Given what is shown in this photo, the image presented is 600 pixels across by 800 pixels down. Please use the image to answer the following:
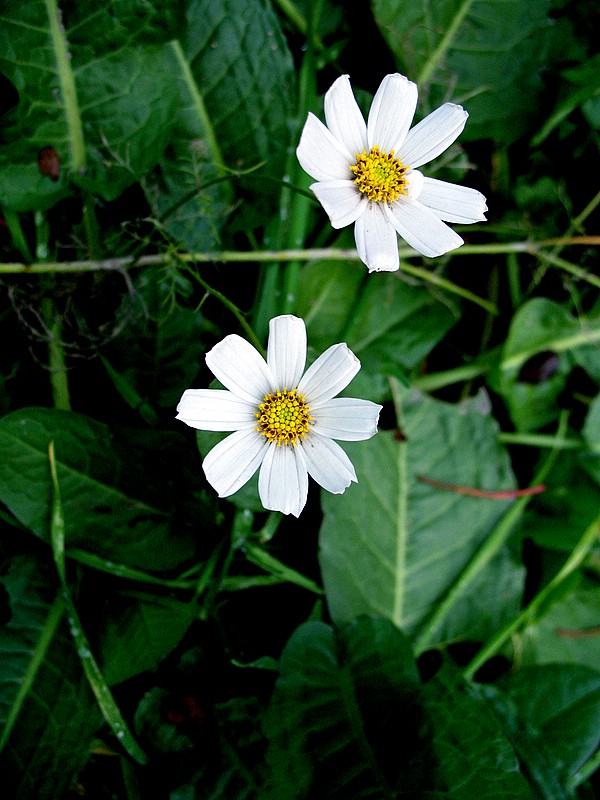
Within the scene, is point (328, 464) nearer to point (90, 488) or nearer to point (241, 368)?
Answer: point (241, 368)

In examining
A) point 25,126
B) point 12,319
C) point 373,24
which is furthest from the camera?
point 373,24

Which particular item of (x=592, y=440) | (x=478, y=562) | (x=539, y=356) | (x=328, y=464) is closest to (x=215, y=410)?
(x=328, y=464)

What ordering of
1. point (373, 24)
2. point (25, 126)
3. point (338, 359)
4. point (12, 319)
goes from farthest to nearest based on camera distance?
1. point (373, 24)
2. point (12, 319)
3. point (25, 126)
4. point (338, 359)

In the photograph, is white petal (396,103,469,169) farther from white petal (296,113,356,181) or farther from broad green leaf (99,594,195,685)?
broad green leaf (99,594,195,685)

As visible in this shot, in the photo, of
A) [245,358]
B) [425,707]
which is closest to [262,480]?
[245,358]

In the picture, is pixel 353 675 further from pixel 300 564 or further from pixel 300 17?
pixel 300 17

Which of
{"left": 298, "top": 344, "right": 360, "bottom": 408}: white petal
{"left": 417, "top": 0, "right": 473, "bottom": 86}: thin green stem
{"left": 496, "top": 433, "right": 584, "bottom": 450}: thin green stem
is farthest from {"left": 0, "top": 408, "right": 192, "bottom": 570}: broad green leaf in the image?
{"left": 417, "top": 0, "right": 473, "bottom": 86}: thin green stem
